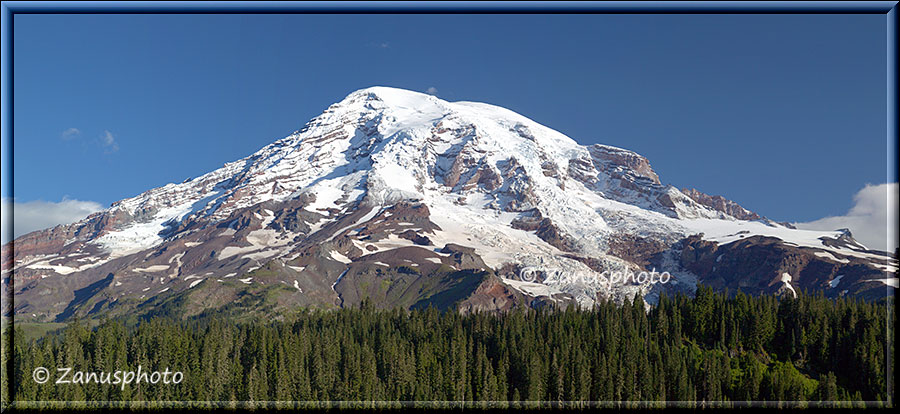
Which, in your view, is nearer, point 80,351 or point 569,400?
point 80,351

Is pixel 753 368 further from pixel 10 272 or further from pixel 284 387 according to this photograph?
pixel 10 272

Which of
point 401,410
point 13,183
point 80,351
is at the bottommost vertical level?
point 401,410

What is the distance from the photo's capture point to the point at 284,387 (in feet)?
250

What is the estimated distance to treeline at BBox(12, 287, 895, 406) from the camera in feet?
249

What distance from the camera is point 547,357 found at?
81.9 metres

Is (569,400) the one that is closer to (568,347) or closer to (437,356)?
(568,347)

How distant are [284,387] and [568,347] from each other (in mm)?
29455

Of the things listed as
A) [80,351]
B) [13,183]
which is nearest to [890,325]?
[13,183]

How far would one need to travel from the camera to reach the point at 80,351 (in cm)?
6838

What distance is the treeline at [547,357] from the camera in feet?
249
